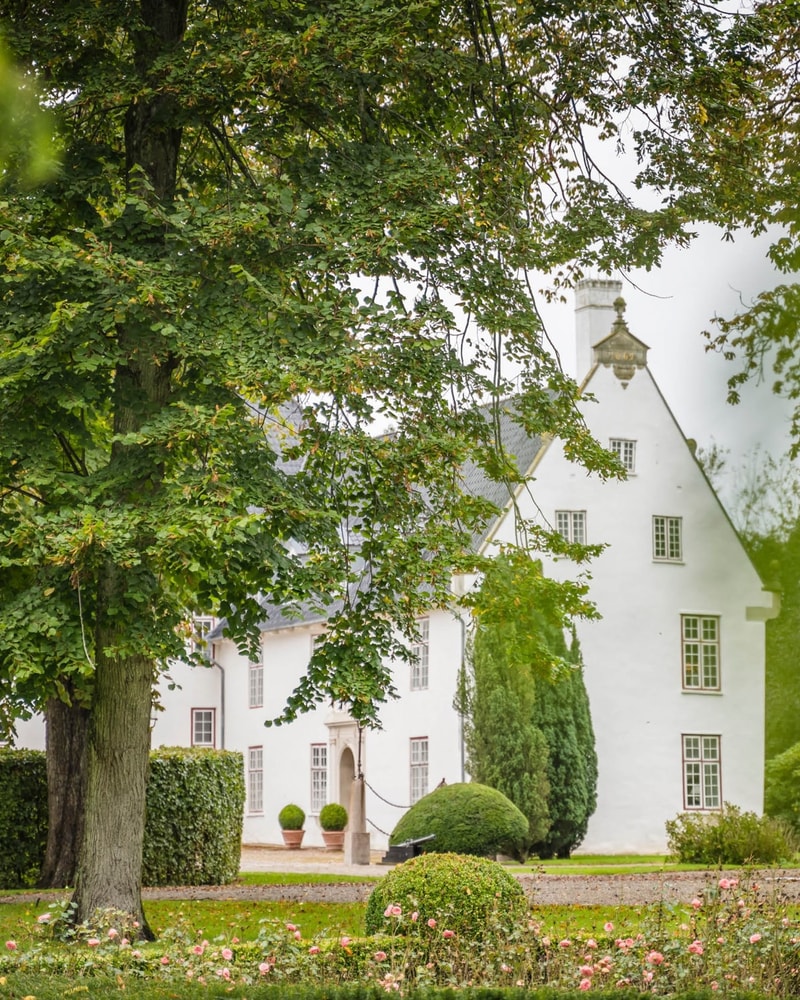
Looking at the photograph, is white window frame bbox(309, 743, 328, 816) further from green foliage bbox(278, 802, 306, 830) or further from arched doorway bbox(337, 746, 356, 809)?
arched doorway bbox(337, 746, 356, 809)

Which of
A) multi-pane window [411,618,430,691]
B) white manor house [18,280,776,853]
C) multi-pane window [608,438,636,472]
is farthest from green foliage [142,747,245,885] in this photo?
multi-pane window [608,438,636,472]

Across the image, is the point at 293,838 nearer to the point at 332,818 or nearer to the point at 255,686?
the point at 332,818

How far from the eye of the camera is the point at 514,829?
1981 cm

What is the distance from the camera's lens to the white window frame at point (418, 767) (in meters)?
28.8

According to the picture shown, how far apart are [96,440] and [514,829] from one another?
896 centimetres

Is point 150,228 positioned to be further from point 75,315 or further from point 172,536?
point 172,536

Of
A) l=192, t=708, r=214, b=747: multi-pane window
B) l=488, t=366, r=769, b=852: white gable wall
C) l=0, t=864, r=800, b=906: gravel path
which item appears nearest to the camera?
l=0, t=864, r=800, b=906: gravel path

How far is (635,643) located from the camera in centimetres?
2847

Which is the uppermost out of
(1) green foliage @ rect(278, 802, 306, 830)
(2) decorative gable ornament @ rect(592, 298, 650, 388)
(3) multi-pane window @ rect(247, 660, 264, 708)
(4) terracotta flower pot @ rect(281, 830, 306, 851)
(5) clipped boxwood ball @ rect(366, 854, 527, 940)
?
(2) decorative gable ornament @ rect(592, 298, 650, 388)

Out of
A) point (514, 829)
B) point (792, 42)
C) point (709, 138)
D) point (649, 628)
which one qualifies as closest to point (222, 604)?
point (709, 138)

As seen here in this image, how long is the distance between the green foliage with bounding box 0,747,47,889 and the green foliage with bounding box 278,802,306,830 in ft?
48.5

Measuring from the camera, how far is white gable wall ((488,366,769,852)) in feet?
91.2

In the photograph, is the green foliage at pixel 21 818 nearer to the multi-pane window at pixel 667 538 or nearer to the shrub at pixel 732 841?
the shrub at pixel 732 841

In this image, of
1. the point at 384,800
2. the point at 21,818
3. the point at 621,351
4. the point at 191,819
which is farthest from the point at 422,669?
the point at 21,818
